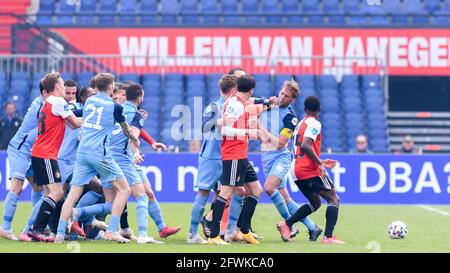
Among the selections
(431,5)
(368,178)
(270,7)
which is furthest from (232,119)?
(431,5)

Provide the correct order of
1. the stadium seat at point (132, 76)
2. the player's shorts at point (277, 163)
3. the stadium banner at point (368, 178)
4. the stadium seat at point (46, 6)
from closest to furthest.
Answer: the player's shorts at point (277, 163)
the stadium banner at point (368, 178)
the stadium seat at point (132, 76)
the stadium seat at point (46, 6)

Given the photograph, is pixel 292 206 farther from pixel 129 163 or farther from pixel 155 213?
pixel 129 163

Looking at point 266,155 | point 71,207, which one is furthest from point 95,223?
point 266,155

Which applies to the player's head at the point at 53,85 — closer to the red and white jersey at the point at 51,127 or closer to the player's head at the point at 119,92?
the red and white jersey at the point at 51,127

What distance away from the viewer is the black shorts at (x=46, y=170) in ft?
43.2

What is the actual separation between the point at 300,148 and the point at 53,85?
314 cm

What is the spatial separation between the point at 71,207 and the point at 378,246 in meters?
3.65

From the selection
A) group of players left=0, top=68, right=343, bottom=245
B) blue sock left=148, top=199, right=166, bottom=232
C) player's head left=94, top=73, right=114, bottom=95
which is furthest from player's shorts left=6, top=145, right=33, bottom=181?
player's head left=94, top=73, right=114, bottom=95

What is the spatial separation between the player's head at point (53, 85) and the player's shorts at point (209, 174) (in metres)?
1.94

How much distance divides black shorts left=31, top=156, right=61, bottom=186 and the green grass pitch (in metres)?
0.81

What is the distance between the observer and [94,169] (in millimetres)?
12922

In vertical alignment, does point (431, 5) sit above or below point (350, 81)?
above

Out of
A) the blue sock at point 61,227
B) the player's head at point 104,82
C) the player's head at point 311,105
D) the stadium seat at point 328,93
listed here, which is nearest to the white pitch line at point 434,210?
the stadium seat at point 328,93

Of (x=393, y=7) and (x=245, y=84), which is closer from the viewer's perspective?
(x=245, y=84)
